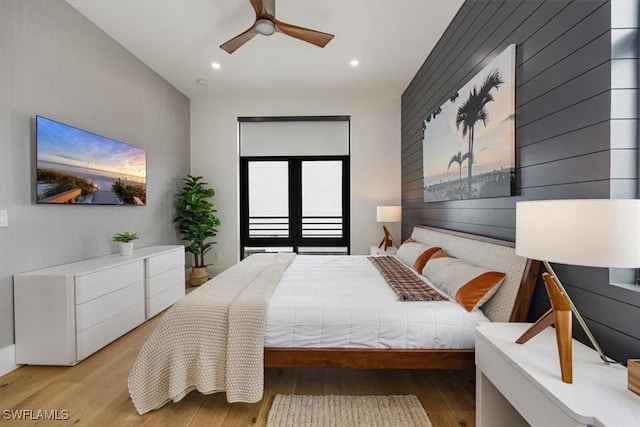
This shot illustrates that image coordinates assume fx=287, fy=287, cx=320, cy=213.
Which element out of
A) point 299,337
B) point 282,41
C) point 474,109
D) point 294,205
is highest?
point 282,41

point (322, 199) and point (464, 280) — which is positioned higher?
point (322, 199)

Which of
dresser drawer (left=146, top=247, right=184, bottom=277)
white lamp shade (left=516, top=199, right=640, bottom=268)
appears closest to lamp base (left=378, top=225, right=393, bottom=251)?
dresser drawer (left=146, top=247, right=184, bottom=277)

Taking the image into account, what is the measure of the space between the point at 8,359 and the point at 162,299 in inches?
49.8

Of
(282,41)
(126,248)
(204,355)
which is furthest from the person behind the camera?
(282,41)

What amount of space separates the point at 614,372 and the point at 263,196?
14.7 ft

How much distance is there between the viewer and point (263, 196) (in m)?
4.93

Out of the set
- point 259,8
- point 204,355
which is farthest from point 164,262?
point 259,8

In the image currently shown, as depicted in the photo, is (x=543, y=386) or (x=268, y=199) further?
(x=268, y=199)

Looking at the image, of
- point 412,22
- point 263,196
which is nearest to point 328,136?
point 263,196

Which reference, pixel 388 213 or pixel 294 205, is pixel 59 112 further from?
pixel 388 213

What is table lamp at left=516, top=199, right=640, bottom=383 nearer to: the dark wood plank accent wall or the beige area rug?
the dark wood plank accent wall

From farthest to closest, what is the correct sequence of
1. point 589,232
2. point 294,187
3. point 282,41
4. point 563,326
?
point 294,187
point 282,41
point 563,326
point 589,232

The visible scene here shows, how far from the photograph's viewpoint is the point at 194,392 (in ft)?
6.09

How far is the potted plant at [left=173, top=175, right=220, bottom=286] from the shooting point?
433cm
